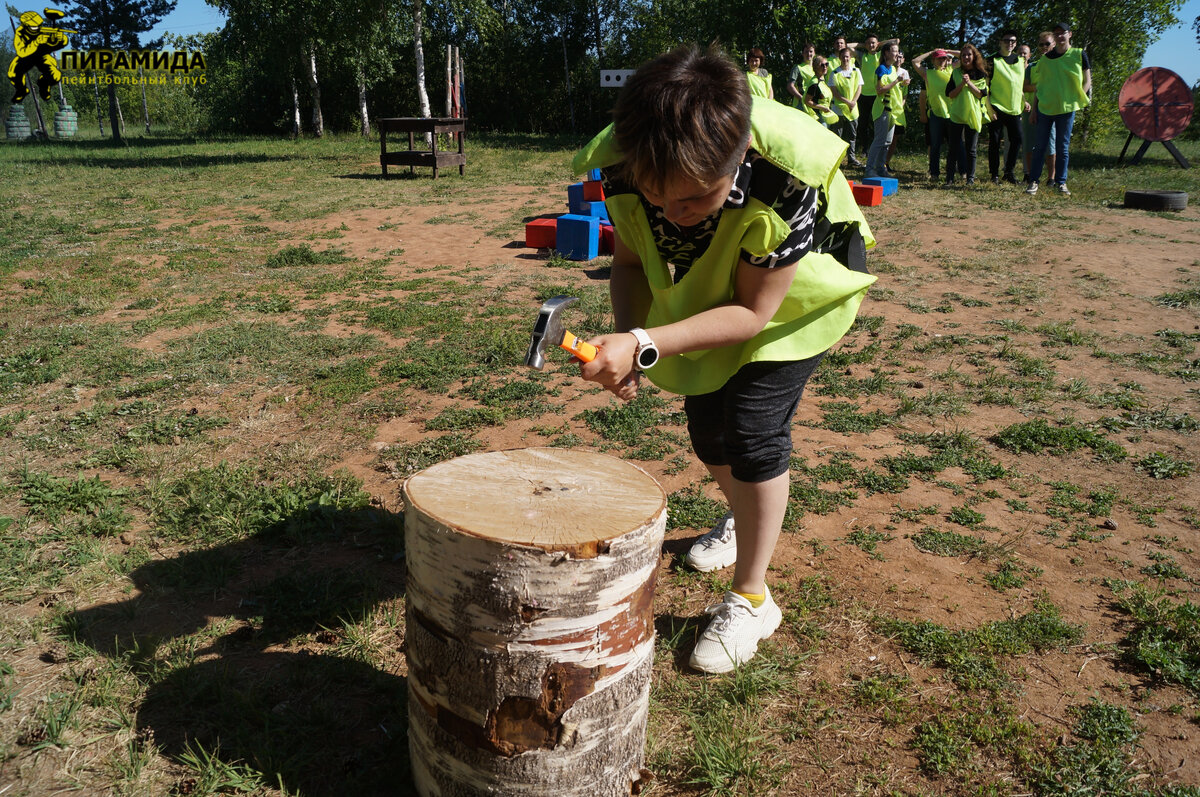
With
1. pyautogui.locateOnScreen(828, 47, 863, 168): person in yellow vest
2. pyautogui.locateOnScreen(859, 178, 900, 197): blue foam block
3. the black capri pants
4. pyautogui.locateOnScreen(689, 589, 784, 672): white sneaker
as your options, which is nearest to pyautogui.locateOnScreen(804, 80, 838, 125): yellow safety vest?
pyautogui.locateOnScreen(828, 47, 863, 168): person in yellow vest

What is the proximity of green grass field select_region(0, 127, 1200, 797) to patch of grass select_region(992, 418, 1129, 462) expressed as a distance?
0.07 ft

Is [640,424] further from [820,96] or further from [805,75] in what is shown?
[805,75]

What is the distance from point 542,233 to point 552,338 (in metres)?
6.22

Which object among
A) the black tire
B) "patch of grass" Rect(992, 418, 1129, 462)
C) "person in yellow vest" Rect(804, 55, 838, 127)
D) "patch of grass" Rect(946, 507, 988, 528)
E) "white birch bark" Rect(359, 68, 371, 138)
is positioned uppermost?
"white birch bark" Rect(359, 68, 371, 138)

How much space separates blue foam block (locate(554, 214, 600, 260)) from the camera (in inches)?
294

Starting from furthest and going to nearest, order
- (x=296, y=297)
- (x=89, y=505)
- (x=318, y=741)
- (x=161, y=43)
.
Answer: (x=161, y=43), (x=296, y=297), (x=89, y=505), (x=318, y=741)

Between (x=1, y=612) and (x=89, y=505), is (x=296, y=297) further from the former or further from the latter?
(x=1, y=612)

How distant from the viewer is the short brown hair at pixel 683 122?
1.56 metres

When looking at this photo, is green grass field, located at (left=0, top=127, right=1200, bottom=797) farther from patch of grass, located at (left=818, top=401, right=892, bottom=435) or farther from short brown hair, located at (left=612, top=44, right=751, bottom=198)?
short brown hair, located at (left=612, top=44, right=751, bottom=198)

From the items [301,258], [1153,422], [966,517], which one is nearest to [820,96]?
[301,258]

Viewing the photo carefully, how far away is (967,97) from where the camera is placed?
11.5 metres

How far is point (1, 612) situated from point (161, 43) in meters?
32.7

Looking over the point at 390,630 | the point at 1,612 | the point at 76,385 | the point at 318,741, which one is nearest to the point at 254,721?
the point at 318,741

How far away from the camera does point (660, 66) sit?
165cm
